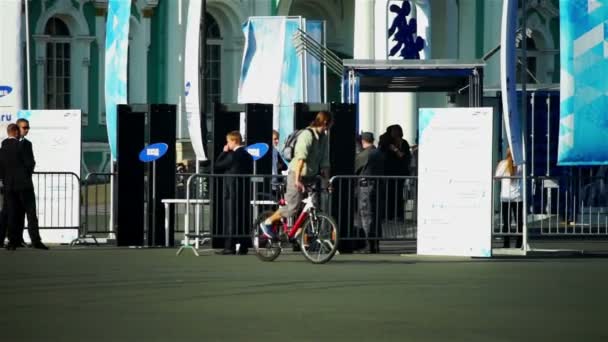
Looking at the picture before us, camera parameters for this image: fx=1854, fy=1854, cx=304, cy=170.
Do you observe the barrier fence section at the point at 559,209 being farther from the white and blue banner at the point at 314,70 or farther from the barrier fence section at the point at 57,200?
the white and blue banner at the point at 314,70

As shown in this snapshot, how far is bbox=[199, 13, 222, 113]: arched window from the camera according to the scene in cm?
4869

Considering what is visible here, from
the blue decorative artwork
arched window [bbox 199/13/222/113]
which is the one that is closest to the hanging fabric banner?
the blue decorative artwork

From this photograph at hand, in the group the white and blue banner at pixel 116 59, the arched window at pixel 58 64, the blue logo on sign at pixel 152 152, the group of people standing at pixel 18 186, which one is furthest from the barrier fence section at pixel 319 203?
the arched window at pixel 58 64

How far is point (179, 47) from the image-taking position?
47.5m

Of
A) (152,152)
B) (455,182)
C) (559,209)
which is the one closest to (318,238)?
(455,182)

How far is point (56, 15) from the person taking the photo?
4644 centimetres

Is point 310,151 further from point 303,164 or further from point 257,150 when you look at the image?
point 257,150

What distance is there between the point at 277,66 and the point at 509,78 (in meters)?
10.7

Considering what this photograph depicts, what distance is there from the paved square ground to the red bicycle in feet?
0.58

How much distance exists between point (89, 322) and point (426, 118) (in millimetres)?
10087

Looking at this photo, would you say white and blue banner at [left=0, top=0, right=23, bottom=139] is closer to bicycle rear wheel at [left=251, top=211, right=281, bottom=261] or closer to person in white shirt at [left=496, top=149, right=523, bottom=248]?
bicycle rear wheel at [left=251, top=211, right=281, bottom=261]

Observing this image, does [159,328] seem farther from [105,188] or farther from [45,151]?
[105,188]

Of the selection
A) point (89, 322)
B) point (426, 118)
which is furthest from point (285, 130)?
point (89, 322)

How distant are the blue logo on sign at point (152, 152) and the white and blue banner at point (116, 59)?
1480mm
